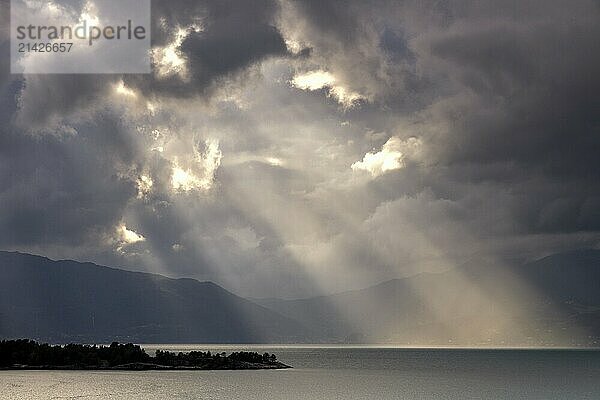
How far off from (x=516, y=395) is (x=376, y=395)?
121ft

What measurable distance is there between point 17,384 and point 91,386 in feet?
66.8

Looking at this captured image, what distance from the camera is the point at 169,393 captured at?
175750 mm

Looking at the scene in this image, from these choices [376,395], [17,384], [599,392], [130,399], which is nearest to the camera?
[130,399]

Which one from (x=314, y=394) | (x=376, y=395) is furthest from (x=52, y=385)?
(x=376, y=395)

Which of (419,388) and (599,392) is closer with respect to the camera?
(599,392)

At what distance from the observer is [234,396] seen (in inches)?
6590

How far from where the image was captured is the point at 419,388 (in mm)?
196625

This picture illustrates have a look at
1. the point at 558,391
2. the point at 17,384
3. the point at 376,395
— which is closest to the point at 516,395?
the point at 558,391

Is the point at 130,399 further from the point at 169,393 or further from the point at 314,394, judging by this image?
the point at 314,394

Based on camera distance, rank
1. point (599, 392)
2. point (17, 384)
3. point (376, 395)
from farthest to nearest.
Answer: point (17, 384) → point (599, 392) → point (376, 395)

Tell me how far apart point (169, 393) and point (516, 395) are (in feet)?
285

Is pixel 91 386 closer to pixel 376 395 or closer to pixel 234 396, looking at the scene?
pixel 234 396

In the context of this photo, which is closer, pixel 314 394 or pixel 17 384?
pixel 314 394

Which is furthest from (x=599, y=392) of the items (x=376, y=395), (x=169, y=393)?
(x=169, y=393)
